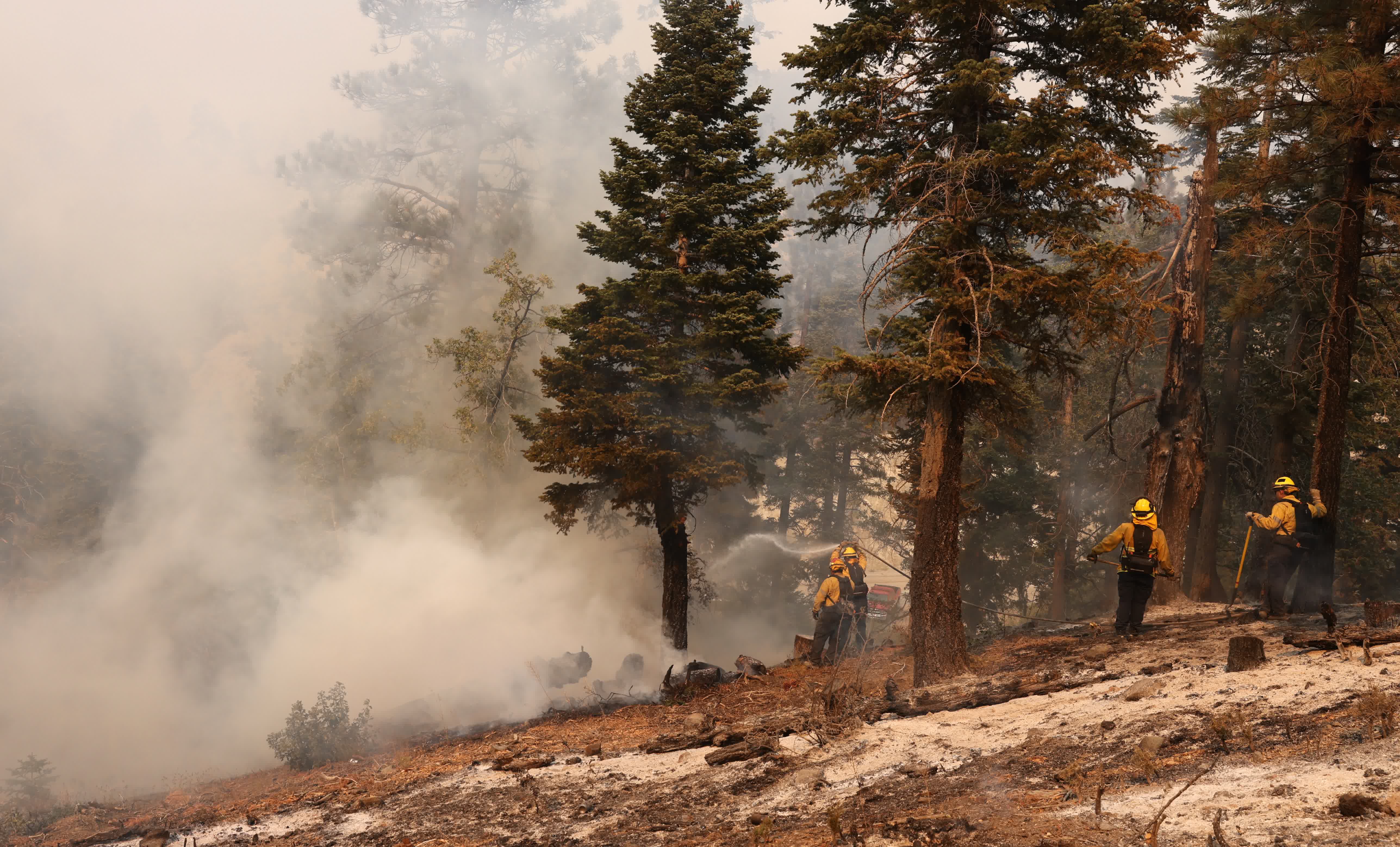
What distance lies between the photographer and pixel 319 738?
13203mm

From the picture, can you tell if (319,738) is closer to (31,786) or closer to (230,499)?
(31,786)

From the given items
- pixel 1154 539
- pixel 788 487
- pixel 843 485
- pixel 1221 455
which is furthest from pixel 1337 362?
pixel 788 487

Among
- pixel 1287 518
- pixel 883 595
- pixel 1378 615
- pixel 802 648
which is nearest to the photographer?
pixel 1378 615

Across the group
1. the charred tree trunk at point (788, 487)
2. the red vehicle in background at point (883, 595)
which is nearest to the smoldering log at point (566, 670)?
the red vehicle in background at point (883, 595)

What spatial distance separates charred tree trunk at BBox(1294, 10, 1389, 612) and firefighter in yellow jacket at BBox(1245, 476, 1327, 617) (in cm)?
20

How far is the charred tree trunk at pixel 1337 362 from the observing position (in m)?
10.9

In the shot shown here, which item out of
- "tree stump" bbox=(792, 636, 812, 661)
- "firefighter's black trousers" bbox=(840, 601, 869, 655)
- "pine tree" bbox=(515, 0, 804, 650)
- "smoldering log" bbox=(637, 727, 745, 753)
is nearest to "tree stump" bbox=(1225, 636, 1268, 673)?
"smoldering log" bbox=(637, 727, 745, 753)

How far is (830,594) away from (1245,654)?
23.9 ft

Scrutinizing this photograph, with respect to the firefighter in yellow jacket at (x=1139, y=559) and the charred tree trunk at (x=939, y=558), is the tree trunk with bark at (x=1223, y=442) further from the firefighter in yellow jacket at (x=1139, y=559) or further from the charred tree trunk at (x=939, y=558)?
the charred tree trunk at (x=939, y=558)

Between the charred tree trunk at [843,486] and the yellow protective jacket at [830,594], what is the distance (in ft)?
69.8

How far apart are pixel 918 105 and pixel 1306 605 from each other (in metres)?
8.70

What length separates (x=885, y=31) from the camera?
32.2 ft

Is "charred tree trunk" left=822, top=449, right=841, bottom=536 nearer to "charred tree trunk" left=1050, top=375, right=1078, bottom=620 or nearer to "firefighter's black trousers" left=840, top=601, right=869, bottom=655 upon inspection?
"charred tree trunk" left=1050, top=375, right=1078, bottom=620

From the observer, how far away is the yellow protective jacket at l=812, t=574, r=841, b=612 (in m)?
13.7
